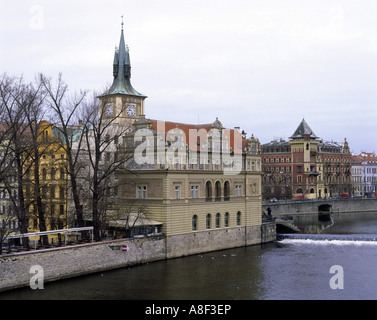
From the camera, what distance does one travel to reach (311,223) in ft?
278

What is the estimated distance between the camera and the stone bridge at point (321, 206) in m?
93.9

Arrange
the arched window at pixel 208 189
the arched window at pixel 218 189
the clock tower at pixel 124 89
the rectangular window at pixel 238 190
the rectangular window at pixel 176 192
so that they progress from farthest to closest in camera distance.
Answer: the clock tower at pixel 124 89, the rectangular window at pixel 238 190, the arched window at pixel 218 189, the arched window at pixel 208 189, the rectangular window at pixel 176 192

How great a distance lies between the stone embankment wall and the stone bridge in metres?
39.2

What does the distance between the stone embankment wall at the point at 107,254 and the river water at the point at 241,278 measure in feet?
2.42

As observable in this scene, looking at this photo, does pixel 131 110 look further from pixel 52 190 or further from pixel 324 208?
pixel 324 208

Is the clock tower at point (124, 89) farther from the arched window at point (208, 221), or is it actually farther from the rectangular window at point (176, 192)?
the rectangular window at point (176, 192)

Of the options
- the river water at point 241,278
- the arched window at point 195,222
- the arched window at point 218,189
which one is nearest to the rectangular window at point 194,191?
the arched window at point 195,222

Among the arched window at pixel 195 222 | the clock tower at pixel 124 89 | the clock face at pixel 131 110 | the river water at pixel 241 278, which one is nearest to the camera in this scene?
the river water at pixel 241 278

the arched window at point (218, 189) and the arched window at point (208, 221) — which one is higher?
the arched window at point (218, 189)

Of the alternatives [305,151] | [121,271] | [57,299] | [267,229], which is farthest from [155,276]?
[305,151]

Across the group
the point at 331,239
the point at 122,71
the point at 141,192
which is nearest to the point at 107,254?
the point at 141,192

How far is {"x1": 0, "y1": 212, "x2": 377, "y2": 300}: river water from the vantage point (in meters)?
33.2

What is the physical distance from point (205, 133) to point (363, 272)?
19.9 meters
